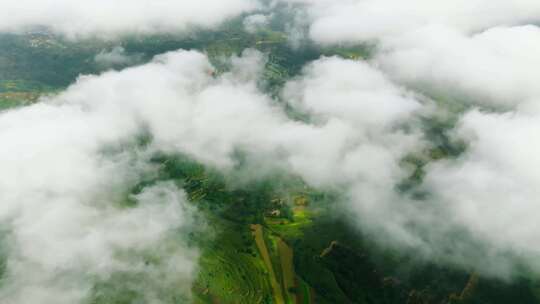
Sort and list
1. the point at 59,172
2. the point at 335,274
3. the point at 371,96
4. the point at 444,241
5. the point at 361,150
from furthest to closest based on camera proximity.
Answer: the point at 371,96 < the point at 361,150 < the point at 59,172 < the point at 444,241 < the point at 335,274

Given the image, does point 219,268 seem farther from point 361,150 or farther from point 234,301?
point 361,150

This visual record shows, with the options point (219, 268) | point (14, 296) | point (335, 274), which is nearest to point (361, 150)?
point (335, 274)

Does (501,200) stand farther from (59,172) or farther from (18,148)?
(18,148)

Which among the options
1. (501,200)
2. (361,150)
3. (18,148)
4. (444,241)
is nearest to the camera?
(444,241)

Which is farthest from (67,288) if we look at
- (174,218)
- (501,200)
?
(501,200)

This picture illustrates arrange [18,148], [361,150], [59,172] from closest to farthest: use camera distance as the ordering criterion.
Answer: [59,172] < [18,148] < [361,150]

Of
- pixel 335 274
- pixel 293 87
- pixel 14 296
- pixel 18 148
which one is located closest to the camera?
pixel 14 296

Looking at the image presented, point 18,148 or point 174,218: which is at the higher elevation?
point 18,148

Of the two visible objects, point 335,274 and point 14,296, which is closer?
point 14,296

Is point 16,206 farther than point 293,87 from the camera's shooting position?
No
